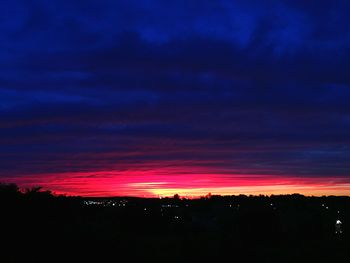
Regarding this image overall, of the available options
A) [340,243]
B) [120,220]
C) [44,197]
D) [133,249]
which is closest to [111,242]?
[133,249]

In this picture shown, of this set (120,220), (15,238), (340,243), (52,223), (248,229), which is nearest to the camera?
(15,238)

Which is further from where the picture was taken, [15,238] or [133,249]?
[133,249]

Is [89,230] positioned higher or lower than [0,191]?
lower

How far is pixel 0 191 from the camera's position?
33062mm

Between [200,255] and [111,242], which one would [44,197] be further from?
[200,255]

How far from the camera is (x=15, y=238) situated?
83.9 ft

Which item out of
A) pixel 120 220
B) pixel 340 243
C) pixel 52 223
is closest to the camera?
pixel 52 223

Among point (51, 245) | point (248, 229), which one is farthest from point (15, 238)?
point (248, 229)

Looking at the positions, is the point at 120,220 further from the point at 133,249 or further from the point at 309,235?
the point at 133,249

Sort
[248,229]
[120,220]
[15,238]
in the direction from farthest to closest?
[120,220]
[248,229]
[15,238]

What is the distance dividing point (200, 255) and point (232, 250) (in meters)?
1.90

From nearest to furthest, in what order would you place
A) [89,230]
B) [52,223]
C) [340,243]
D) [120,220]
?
[52,223] → [89,230] → [340,243] → [120,220]

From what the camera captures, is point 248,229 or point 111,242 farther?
point 248,229

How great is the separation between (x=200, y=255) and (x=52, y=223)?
8.47 meters
